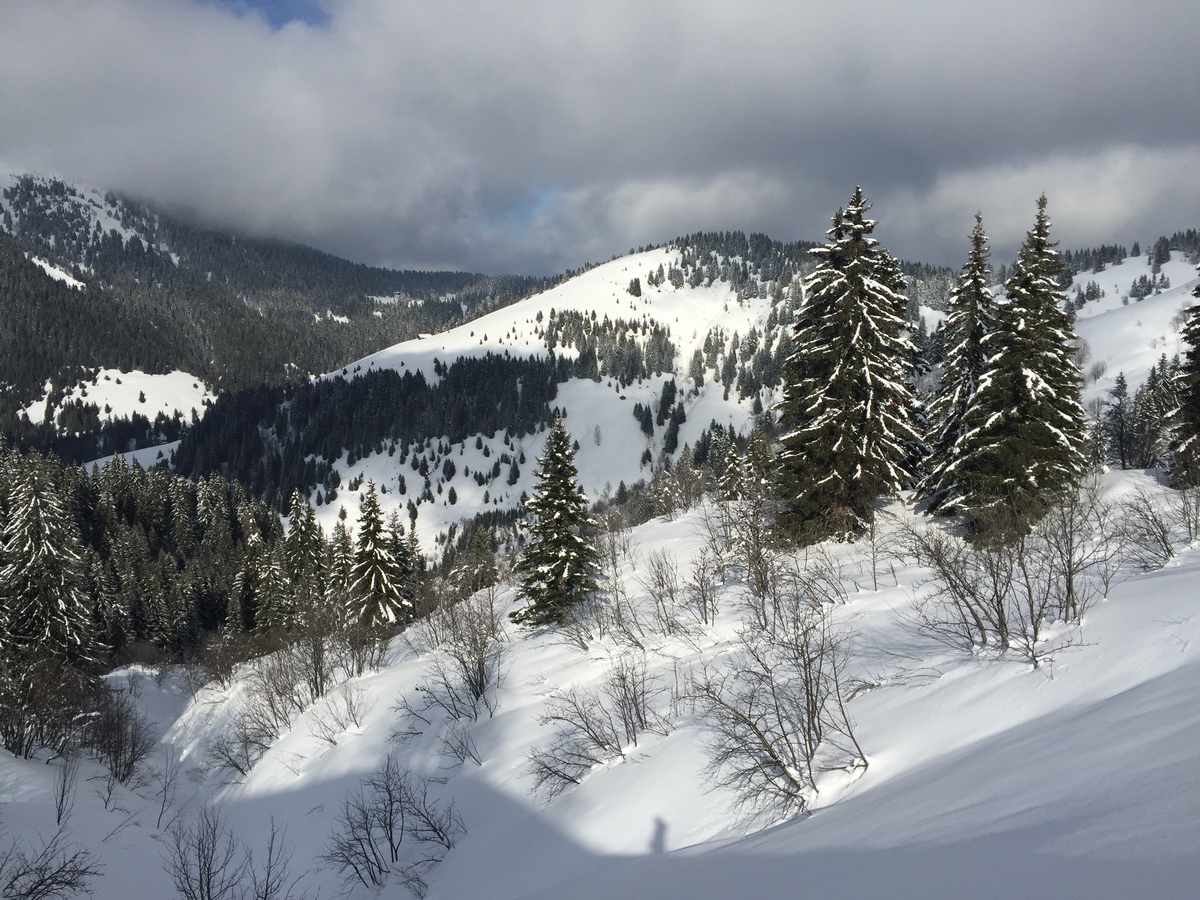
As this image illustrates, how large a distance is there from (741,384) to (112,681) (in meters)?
172

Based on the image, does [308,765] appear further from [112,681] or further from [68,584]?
[112,681]

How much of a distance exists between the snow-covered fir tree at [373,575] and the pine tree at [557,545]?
1489 centimetres

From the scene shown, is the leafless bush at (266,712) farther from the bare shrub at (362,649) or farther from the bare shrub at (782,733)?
the bare shrub at (782,733)

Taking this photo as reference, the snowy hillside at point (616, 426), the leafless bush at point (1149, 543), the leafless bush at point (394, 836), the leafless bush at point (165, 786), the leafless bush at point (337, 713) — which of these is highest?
the snowy hillside at point (616, 426)

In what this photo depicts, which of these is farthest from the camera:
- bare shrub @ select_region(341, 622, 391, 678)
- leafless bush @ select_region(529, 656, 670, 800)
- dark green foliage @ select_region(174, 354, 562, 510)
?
dark green foliage @ select_region(174, 354, 562, 510)

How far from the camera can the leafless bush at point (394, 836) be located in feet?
53.6

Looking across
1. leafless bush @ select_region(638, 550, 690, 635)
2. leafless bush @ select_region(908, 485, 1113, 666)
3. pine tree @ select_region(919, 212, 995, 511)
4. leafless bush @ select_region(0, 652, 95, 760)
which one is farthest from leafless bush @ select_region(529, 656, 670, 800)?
leafless bush @ select_region(0, 652, 95, 760)

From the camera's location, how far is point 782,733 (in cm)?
1141

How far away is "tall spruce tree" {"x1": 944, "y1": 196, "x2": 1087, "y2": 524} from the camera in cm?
2241

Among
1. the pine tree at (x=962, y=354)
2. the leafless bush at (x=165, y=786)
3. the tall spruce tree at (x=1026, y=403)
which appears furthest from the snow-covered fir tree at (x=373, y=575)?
the tall spruce tree at (x=1026, y=403)

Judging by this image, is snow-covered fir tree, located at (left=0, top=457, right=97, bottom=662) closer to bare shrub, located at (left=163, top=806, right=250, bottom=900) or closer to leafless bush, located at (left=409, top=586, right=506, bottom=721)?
bare shrub, located at (left=163, top=806, right=250, bottom=900)

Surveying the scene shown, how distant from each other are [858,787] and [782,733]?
5.12 ft

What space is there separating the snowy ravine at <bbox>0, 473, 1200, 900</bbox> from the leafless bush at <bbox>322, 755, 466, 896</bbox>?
1.70ft

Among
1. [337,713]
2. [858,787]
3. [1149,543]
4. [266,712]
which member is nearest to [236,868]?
[337,713]
